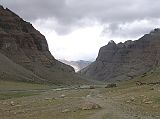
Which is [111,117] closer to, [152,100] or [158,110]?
[158,110]

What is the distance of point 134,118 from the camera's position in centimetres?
3459

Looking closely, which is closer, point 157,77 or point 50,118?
point 50,118

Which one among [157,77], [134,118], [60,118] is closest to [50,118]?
[60,118]

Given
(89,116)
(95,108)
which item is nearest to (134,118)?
(89,116)

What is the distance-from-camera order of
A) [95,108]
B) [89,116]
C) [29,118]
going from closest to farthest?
[89,116] < [29,118] < [95,108]

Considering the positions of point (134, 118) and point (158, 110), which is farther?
point (158, 110)

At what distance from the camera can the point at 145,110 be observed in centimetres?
4266

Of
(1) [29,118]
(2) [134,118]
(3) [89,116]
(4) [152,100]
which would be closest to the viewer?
(2) [134,118]

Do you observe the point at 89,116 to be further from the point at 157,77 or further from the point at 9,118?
the point at 157,77

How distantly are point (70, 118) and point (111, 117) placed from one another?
13.9ft

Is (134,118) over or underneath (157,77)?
underneath

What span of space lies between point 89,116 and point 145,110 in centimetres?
757

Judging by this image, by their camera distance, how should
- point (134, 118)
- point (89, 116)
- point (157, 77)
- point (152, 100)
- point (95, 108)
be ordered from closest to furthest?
1. point (134, 118)
2. point (89, 116)
3. point (95, 108)
4. point (152, 100)
5. point (157, 77)

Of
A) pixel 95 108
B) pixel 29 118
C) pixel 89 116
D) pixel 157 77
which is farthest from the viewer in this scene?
pixel 157 77
